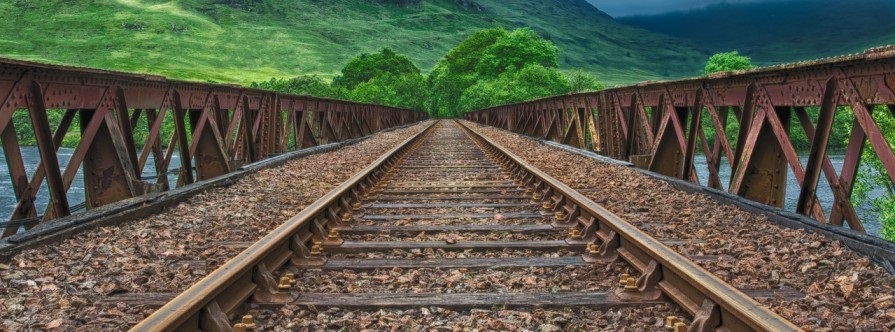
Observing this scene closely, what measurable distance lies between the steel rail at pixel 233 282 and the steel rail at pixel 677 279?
2.29 metres

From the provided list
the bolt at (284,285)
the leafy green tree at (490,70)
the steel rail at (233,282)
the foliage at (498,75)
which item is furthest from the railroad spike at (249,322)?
the leafy green tree at (490,70)

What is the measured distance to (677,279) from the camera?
13.8ft

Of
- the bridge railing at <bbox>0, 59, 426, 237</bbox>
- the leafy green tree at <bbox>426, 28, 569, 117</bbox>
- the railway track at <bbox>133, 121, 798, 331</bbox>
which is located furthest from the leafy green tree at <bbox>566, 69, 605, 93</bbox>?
the railway track at <bbox>133, 121, 798, 331</bbox>

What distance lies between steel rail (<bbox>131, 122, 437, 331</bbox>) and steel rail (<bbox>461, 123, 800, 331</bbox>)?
2.29 m

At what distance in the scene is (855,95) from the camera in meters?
6.02

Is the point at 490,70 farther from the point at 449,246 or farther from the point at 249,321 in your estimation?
the point at 249,321

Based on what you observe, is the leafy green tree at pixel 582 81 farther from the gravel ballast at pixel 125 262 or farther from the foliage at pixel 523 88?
the gravel ballast at pixel 125 262

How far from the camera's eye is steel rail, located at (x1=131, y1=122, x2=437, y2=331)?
332 centimetres

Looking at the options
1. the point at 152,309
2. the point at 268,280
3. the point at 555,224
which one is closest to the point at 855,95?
the point at 555,224

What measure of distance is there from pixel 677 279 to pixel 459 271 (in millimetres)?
1466

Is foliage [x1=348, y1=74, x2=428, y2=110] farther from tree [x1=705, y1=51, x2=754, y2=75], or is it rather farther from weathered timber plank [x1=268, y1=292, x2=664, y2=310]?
weathered timber plank [x1=268, y1=292, x2=664, y2=310]

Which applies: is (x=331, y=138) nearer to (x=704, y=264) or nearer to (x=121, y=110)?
(x=121, y=110)

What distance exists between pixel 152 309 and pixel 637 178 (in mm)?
8063

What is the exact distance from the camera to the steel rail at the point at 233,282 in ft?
10.9
